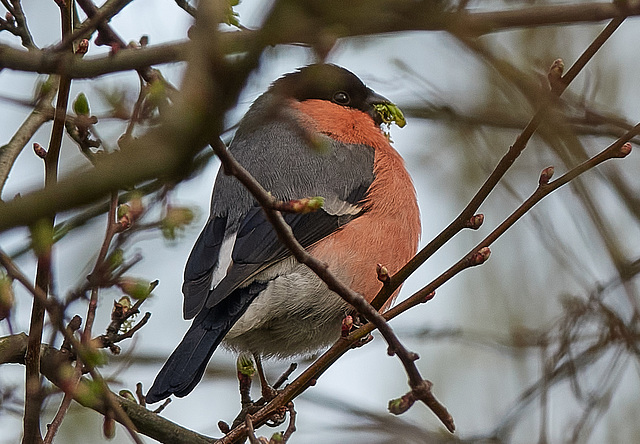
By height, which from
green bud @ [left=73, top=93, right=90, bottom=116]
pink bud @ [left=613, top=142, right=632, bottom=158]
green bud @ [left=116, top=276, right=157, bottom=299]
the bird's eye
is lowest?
green bud @ [left=116, top=276, right=157, bottom=299]

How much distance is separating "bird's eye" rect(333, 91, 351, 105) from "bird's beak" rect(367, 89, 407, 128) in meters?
0.12

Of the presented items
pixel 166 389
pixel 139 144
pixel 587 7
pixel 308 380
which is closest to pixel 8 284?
pixel 139 144

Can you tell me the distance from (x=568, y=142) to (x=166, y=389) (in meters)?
1.81

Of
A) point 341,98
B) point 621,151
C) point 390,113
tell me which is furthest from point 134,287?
point 341,98

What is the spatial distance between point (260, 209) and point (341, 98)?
1157 millimetres

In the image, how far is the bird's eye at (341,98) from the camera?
461 cm

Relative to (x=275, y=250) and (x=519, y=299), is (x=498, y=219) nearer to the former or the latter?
(x=519, y=299)

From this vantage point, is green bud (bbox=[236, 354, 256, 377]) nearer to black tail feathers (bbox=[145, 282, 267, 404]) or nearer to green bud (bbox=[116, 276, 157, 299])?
black tail feathers (bbox=[145, 282, 267, 404])

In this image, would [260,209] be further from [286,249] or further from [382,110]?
[382,110]

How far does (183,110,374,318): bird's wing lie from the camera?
11.6ft

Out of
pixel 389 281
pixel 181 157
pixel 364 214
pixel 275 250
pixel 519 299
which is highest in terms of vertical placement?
pixel 519 299

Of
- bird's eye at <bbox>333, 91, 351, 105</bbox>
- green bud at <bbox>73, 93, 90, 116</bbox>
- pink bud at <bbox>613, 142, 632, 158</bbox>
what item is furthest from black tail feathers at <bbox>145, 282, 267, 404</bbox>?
pink bud at <bbox>613, 142, 632, 158</bbox>

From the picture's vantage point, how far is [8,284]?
6.60 feet

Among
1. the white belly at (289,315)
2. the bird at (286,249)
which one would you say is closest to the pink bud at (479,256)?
the bird at (286,249)
